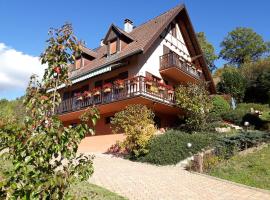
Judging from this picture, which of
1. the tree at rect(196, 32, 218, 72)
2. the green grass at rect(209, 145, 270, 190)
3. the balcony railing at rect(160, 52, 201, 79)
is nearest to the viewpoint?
the green grass at rect(209, 145, 270, 190)

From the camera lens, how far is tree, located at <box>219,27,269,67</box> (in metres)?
74.8

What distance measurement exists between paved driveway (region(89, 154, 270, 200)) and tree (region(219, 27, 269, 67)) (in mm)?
64329

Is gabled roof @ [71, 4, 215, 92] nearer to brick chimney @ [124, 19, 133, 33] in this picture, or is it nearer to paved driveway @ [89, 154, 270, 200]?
brick chimney @ [124, 19, 133, 33]

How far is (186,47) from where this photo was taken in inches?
1293

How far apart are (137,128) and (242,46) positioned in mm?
64806

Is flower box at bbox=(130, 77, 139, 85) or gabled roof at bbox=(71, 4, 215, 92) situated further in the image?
gabled roof at bbox=(71, 4, 215, 92)

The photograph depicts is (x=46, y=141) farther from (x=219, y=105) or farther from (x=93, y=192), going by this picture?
(x=219, y=105)

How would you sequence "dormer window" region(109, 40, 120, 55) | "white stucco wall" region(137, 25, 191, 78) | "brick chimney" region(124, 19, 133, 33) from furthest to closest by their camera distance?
1. "brick chimney" region(124, 19, 133, 33)
2. "dormer window" region(109, 40, 120, 55)
3. "white stucco wall" region(137, 25, 191, 78)

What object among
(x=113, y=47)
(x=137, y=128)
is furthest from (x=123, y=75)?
(x=137, y=128)

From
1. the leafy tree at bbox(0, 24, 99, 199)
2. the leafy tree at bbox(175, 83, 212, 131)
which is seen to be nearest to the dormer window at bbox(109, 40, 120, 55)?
the leafy tree at bbox(175, 83, 212, 131)

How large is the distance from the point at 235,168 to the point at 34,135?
12481 millimetres

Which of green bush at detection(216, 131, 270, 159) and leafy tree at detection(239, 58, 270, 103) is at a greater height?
leafy tree at detection(239, 58, 270, 103)

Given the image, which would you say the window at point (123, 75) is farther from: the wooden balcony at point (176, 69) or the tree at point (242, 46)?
the tree at point (242, 46)

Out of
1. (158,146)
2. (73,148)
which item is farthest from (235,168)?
(73,148)
